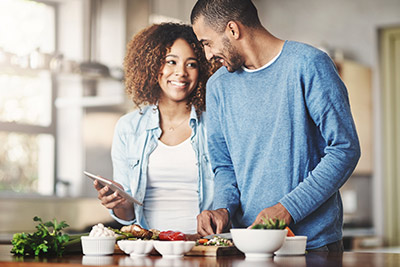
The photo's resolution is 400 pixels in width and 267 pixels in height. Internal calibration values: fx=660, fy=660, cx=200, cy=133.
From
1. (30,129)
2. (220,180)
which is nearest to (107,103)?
(30,129)

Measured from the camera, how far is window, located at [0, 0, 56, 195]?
4598 millimetres

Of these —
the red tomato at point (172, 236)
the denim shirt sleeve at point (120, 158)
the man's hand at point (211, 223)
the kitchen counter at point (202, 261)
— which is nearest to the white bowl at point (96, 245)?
the kitchen counter at point (202, 261)

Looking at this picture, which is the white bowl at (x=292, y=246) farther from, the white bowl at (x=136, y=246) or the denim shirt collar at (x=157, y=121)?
the denim shirt collar at (x=157, y=121)

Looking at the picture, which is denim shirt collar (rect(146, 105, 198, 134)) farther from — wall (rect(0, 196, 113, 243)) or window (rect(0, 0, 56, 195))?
window (rect(0, 0, 56, 195))

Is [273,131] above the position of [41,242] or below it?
above

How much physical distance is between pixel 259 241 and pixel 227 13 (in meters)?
0.82

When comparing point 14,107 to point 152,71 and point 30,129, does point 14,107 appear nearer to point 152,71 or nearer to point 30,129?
point 30,129

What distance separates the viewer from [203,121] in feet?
7.64

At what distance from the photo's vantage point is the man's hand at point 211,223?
1.96 metres

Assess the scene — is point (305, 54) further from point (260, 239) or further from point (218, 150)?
point (260, 239)

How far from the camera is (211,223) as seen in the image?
78.0 inches

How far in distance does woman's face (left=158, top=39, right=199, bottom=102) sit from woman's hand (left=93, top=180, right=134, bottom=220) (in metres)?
0.39

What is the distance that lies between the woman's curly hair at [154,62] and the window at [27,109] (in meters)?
2.16

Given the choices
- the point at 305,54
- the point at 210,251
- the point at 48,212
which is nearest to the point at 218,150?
the point at 305,54
